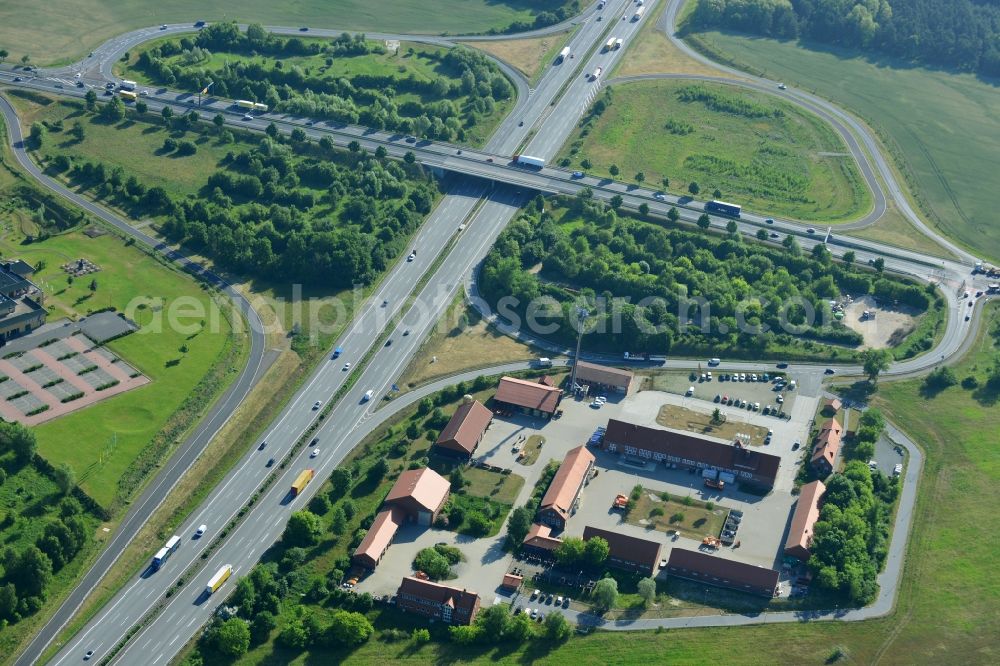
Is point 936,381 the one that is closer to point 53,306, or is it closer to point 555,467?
point 555,467

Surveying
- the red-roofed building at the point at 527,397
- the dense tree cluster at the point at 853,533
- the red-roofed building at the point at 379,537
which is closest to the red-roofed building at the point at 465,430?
the red-roofed building at the point at 527,397

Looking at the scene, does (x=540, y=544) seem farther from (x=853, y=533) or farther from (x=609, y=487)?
(x=853, y=533)

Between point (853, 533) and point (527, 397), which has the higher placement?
point (527, 397)

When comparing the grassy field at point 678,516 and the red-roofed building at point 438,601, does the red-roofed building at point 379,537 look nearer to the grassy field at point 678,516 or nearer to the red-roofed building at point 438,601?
the red-roofed building at point 438,601

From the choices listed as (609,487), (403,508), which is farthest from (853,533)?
(403,508)

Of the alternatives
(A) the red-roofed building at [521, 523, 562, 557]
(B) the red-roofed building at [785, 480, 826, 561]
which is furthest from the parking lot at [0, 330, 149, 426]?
(B) the red-roofed building at [785, 480, 826, 561]
